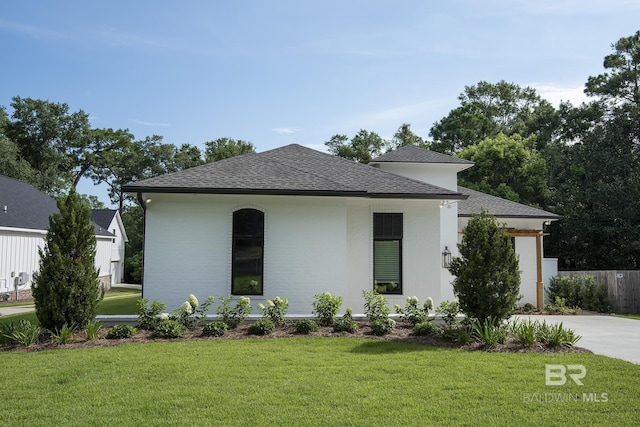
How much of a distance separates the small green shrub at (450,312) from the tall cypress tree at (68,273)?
752 centimetres

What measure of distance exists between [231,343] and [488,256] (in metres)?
5.40

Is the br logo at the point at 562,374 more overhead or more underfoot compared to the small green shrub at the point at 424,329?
more underfoot

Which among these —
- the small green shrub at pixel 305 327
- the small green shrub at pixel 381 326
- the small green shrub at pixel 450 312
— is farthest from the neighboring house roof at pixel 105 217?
the small green shrub at pixel 450 312

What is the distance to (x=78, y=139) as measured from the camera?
4553cm

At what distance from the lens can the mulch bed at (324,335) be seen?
9.09 meters

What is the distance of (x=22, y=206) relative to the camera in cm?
2455

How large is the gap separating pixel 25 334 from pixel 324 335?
19.3 feet

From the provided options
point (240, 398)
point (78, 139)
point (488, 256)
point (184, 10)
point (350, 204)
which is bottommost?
point (240, 398)

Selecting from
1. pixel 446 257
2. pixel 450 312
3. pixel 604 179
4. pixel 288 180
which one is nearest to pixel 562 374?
pixel 450 312

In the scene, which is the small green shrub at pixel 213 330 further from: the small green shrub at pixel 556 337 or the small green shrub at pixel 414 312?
the small green shrub at pixel 556 337

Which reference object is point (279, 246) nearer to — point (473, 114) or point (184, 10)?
point (184, 10)

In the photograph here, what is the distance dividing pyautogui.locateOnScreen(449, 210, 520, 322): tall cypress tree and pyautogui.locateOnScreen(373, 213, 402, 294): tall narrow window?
3.77 meters

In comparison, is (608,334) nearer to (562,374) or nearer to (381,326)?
(562,374)

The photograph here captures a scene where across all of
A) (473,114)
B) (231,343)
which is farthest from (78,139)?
(231,343)
